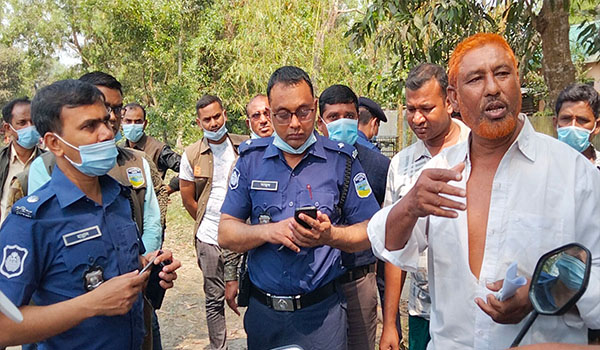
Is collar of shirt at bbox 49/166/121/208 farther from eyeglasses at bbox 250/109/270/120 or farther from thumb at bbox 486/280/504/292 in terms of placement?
eyeglasses at bbox 250/109/270/120

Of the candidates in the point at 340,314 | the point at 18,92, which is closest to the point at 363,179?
the point at 340,314

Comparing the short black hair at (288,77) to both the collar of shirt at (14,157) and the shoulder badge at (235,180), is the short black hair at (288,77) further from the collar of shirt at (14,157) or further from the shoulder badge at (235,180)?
the collar of shirt at (14,157)

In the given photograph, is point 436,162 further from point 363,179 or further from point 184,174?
point 184,174

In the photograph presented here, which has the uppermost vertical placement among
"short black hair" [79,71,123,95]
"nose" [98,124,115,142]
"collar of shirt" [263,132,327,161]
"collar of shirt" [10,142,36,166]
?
"short black hair" [79,71,123,95]

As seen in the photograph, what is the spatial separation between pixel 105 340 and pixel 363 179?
1525 mm

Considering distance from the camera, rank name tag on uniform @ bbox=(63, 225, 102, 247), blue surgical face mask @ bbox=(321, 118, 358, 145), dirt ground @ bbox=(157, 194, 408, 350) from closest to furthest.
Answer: name tag on uniform @ bbox=(63, 225, 102, 247)
blue surgical face mask @ bbox=(321, 118, 358, 145)
dirt ground @ bbox=(157, 194, 408, 350)

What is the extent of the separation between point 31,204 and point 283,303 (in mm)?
1278

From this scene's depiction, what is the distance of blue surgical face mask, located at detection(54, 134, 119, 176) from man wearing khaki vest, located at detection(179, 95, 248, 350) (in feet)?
6.58

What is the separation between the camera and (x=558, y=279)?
140 centimetres

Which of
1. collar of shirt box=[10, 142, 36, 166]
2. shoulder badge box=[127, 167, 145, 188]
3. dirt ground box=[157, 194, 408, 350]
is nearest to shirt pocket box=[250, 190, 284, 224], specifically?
shoulder badge box=[127, 167, 145, 188]

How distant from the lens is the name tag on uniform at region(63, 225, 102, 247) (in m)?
2.04

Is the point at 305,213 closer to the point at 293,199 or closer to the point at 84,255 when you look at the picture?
the point at 293,199

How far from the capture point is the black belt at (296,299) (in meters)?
2.55

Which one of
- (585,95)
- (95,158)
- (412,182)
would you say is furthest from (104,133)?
(585,95)
